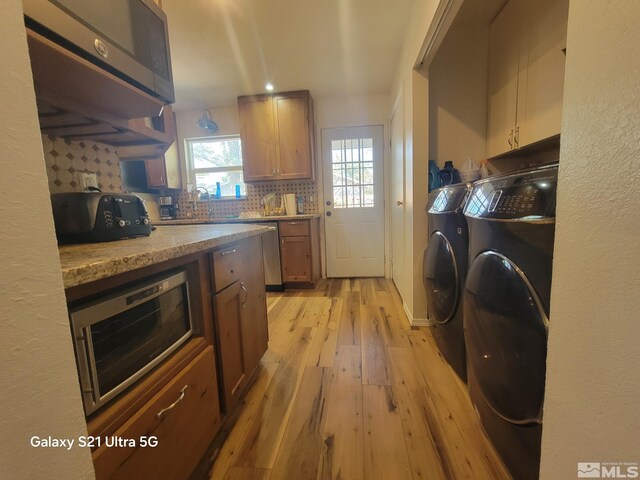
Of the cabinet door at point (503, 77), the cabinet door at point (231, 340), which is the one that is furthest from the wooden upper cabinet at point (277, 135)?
the cabinet door at point (231, 340)

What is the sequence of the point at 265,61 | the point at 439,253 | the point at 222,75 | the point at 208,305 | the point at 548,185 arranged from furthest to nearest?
the point at 222,75, the point at 265,61, the point at 439,253, the point at 208,305, the point at 548,185

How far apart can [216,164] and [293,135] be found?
1.28 m

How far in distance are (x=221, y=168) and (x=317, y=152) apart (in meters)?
1.39

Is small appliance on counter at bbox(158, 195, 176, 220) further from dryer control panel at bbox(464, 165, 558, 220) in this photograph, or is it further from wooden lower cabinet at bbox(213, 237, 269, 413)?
dryer control panel at bbox(464, 165, 558, 220)

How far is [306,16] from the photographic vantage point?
190 centimetres

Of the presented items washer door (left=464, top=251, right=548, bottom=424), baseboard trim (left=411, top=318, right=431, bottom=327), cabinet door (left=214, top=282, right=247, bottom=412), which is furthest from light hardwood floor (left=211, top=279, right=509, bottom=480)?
washer door (left=464, top=251, right=548, bottom=424)

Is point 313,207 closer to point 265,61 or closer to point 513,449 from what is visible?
point 265,61

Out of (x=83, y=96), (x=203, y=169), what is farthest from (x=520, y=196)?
(x=203, y=169)

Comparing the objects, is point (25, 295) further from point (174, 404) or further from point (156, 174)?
point (156, 174)

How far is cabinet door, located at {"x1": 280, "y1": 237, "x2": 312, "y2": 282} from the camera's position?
304 centimetres

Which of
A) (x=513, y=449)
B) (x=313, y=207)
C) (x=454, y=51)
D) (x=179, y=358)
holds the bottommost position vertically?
(x=513, y=449)

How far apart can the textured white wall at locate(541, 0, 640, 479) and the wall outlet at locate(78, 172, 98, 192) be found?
1610 millimetres

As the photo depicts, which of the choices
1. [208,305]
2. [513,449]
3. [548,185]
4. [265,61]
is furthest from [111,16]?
[265,61]

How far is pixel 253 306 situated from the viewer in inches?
55.7
